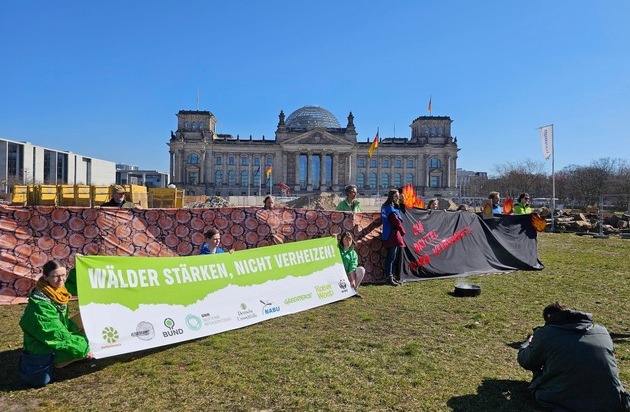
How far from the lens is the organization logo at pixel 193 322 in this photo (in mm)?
5661

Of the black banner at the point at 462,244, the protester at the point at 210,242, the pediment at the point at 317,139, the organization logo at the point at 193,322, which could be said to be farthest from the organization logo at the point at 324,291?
the pediment at the point at 317,139

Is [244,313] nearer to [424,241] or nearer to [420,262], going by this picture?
[420,262]

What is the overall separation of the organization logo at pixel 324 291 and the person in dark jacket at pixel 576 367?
4.19 metres

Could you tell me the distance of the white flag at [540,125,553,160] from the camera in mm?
28312

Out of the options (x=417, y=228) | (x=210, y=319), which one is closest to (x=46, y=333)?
(x=210, y=319)

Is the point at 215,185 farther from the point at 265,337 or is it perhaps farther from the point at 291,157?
the point at 265,337

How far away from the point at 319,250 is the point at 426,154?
311 feet

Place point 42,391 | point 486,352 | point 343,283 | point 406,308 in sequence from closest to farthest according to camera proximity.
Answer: point 42,391 → point 486,352 → point 406,308 → point 343,283

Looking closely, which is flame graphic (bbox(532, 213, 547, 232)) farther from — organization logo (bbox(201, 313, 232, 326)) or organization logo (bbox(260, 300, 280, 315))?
organization logo (bbox(201, 313, 232, 326))

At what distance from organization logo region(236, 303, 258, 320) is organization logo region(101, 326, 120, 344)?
69.5 inches

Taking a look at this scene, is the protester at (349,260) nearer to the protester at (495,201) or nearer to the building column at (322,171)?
the protester at (495,201)

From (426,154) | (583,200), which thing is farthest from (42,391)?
(426,154)

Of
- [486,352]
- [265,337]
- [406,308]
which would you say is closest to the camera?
[486,352]

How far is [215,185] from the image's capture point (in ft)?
311
